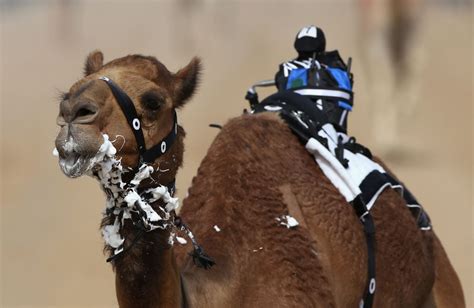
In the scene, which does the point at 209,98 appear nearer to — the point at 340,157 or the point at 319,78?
the point at 319,78

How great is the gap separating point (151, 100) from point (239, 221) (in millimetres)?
881

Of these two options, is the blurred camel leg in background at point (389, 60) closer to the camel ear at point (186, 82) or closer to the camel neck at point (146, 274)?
the camel ear at point (186, 82)

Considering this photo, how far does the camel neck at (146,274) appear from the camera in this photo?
13.3 feet

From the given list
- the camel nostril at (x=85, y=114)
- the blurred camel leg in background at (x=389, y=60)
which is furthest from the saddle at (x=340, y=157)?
the blurred camel leg in background at (x=389, y=60)

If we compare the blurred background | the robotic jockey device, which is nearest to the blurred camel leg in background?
the blurred background

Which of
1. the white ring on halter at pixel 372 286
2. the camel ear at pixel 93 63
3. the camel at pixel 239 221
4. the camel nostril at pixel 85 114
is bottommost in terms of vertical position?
the white ring on halter at pixel 372 286

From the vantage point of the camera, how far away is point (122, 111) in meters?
3.94

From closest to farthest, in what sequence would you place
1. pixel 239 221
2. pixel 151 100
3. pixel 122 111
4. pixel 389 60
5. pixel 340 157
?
pixel 122 111 → pixel 151 100 → pixel 239 221 → pixel 340 157 → pixel 389 60

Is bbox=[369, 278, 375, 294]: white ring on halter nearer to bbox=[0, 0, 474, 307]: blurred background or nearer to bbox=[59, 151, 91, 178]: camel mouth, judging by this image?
bbox=[0, 0, 474, 307]: blurred background

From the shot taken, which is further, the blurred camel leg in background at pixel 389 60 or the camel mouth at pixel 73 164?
the blurred camel leg in background at pixel 389 60

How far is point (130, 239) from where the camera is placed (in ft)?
13.3

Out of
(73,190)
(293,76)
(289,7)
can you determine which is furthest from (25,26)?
(293,76)

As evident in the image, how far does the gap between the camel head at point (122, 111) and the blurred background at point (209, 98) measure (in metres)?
0.36

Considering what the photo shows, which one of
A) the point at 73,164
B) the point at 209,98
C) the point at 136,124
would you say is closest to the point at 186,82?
the point at 136,124
